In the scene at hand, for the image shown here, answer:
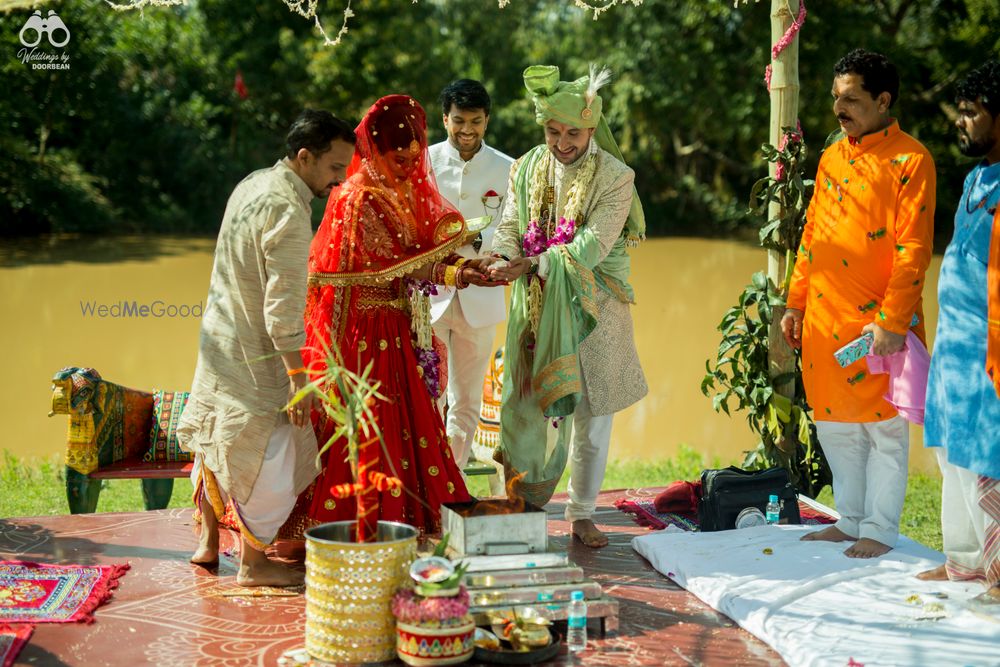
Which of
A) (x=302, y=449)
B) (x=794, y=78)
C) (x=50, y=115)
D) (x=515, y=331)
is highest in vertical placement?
(x=50, y=115)

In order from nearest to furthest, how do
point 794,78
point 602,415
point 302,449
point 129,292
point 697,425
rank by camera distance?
point 302,449
point 602,415
point 794,78
point 697,425
point 129,292

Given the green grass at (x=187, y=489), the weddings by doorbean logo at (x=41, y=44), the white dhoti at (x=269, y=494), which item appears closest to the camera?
the white dhoti at (x=269, y=494)

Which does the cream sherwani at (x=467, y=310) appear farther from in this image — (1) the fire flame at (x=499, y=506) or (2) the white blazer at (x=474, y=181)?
(1) the fire flame at (x=499, y=506)

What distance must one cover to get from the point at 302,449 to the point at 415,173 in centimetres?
122

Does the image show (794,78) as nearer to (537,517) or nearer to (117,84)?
(537,517)

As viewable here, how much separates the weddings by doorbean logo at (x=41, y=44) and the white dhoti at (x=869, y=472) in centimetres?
1249

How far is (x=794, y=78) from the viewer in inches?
209

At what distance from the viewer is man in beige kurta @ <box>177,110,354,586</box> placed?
3.91 metres

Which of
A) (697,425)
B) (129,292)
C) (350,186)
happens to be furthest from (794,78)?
(129,292)

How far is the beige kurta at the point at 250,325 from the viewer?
12.8 ft

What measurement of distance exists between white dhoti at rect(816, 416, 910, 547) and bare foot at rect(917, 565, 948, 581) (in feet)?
0.94

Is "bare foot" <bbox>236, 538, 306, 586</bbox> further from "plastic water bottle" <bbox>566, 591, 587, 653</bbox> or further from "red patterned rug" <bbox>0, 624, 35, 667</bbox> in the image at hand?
"plastic water bottle" <bbox>566, 591, 587, 653</bbox>

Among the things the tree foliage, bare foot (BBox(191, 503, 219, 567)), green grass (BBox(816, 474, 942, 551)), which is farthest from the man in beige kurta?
the tree foliage

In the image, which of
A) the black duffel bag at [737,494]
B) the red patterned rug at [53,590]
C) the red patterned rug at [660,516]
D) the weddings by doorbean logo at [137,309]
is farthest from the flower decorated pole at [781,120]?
the weddings by doorbean logo at [137,309]
